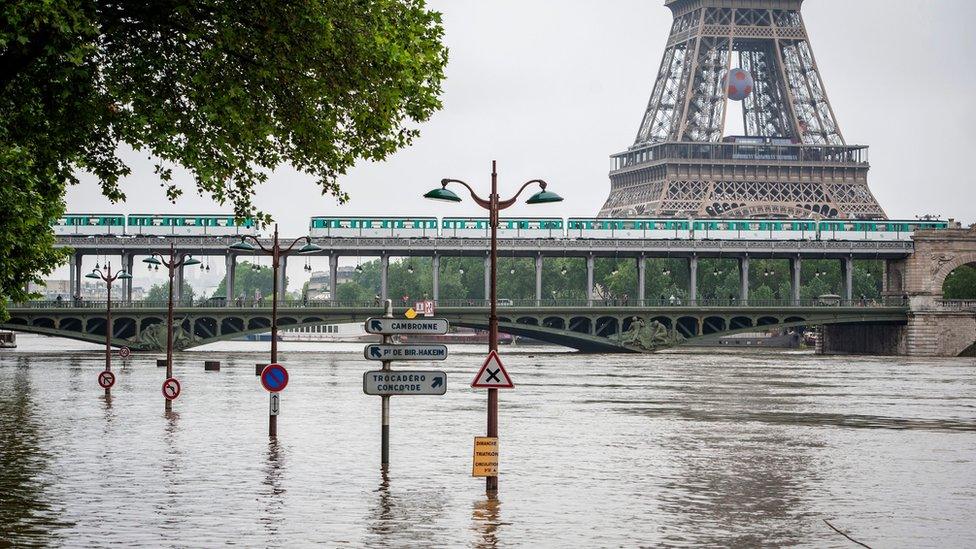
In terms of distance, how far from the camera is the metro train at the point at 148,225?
141m

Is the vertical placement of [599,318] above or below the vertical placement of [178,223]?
below

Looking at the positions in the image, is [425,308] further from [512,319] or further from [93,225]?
[93,225]

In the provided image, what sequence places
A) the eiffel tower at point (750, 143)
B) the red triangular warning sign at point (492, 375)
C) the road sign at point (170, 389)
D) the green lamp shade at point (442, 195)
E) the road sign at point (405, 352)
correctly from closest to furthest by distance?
the red triangular warning sign at point (492, 375) < the road sign at point (405, 352) < the green lamp shade at point (442, 195) < the road sign at point (170, 389) < the eiffel tower at point (750, 143)

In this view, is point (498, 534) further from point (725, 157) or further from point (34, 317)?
point (725, 157)

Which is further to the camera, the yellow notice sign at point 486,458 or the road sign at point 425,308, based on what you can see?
the road sign at point 425,308

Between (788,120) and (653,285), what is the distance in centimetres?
2817

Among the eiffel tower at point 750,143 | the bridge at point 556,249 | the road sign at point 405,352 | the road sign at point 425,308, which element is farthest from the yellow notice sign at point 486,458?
the eiffel tower at point 750,143

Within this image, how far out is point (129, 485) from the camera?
29172mm

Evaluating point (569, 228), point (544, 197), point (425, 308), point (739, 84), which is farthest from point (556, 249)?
point (544, 197)

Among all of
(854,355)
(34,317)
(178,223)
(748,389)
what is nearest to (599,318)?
(854,355)

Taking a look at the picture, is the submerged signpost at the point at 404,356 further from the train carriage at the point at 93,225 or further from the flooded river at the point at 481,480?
the train carriage at the point at 93,225

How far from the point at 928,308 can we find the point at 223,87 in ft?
420

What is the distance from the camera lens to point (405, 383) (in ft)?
96.3

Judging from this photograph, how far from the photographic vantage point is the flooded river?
2400 centimetres
